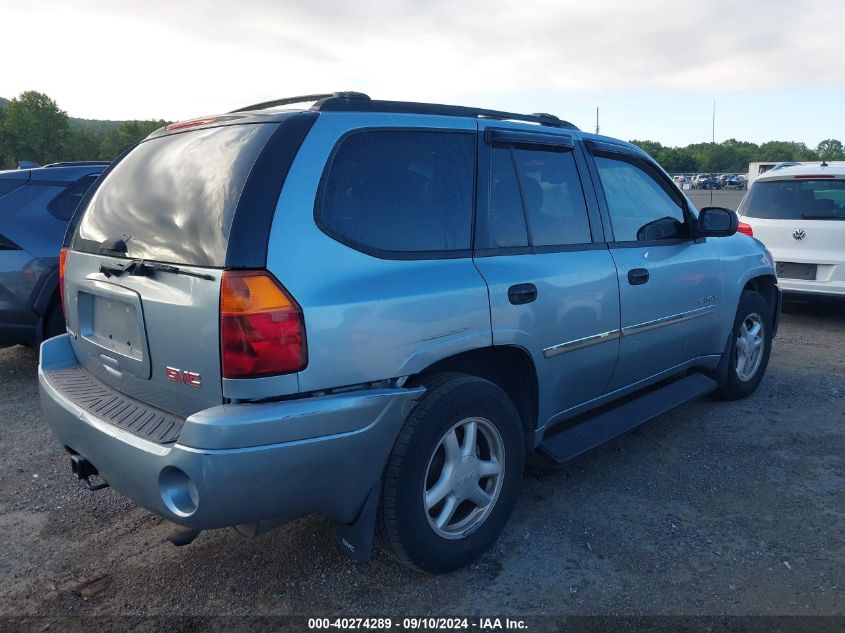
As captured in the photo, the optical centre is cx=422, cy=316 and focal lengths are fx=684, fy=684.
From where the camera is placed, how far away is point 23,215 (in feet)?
18.0

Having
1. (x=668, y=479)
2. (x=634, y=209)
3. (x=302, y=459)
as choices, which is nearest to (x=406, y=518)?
(x=302, y=459)

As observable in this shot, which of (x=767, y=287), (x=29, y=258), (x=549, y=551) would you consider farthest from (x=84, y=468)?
(x=767, y=287)

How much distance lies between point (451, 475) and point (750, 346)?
10.7ft

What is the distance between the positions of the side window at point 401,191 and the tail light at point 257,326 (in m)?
0.33

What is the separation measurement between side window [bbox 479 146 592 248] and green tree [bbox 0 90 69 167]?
9047 cm

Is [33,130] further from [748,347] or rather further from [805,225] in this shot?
[748,347]

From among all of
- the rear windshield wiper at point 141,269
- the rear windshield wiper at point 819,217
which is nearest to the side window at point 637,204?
the rear windshield wiper at point 141,269

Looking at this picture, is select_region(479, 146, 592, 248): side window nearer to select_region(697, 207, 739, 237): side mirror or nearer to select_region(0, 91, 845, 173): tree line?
select_region(697, 207, 739, 237): side mirror

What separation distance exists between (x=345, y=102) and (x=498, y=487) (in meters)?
1.75

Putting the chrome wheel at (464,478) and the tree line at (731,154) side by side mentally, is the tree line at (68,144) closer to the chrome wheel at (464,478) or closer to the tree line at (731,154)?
the tree line at (731,154)

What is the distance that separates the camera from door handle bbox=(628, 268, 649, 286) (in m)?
3.71

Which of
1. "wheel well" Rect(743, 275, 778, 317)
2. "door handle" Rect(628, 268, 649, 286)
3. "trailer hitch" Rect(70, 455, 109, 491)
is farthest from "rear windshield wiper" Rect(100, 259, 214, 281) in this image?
"wheel well" Rect(743, 275, 778, 317)

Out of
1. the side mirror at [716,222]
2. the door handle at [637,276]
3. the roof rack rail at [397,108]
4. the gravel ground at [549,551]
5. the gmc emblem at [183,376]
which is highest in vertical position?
the roof rack rail at [397,108]

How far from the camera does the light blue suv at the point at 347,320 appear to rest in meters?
2.28
